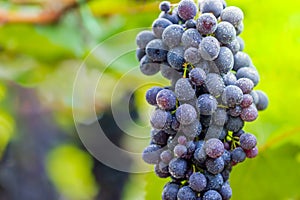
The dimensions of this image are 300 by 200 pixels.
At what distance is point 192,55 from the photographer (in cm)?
74

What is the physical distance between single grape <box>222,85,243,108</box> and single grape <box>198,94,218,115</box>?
0.02 meters

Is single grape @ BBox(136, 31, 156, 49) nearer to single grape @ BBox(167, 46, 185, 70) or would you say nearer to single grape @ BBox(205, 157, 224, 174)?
single grape @ BBox(167, 46, 185, 70)

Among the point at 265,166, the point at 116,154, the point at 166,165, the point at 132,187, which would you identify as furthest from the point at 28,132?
the point at 166,165

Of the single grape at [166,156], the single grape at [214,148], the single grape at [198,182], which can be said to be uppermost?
the single grape at [214,148]

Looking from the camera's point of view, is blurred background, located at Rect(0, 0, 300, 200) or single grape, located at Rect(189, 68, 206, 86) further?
blurred background, located at Rect(0, 0, 300, 200)

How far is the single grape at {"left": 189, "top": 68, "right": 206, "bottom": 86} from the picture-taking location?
0.73 meters

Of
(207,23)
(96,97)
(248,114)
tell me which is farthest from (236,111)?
(96,97)

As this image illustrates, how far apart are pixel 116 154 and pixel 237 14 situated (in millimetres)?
655

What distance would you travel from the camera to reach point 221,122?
2.50 ft

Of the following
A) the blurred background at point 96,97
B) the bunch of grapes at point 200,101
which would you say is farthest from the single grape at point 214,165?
the blurred background at point 96,97

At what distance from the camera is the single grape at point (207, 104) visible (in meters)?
0.73

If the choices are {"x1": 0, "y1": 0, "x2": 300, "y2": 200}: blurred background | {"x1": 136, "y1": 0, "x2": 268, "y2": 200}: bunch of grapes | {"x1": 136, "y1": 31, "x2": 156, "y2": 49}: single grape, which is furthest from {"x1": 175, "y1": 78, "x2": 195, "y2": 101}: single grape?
{"x1": 0, "y1": 0, "x2": 300, "y2": 200}: blurred background

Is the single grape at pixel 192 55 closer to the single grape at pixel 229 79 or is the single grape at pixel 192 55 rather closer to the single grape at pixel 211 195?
the single grape at pixel 229 79

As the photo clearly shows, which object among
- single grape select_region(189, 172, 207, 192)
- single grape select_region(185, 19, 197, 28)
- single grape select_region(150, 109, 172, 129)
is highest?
single grape select_region(185, 19, 197, 28)
